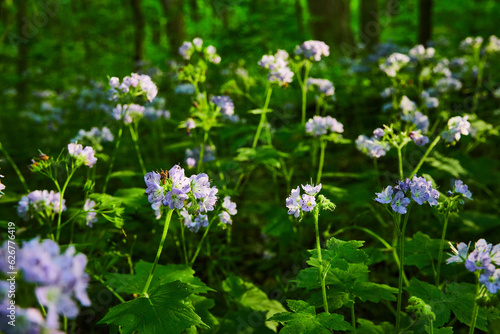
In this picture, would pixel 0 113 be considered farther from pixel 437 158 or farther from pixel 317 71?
pixel 437 158

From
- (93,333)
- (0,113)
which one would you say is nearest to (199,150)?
(93,333)

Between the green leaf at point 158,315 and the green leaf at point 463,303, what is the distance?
1.13 m

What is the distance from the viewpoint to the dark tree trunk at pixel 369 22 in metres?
10.0

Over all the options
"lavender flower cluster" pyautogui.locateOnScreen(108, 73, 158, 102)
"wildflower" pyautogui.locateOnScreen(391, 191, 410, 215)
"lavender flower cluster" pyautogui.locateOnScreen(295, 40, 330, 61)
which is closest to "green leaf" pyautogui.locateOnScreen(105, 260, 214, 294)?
"wildflower" pyautogui.locateOnScreen(391, 191, 410, 215)

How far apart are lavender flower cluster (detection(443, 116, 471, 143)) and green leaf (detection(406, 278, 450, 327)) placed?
1.01 m

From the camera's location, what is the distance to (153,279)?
2.04 meters

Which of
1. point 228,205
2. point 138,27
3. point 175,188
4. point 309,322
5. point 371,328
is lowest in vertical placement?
point 371,328

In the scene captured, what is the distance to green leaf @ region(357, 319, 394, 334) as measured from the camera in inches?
80.4

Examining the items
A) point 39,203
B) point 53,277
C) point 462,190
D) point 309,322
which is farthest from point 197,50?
point 53,277

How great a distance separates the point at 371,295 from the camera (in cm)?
183

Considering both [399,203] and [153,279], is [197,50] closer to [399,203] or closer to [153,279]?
[153,279]

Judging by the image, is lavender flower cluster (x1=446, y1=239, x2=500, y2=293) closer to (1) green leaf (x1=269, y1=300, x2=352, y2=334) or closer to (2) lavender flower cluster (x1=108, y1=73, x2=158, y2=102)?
(1) green leaf (x1=269, y1=300, x2=352, y2=334)

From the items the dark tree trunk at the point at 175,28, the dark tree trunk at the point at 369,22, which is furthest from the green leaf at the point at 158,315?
the dark tree trunk at the point at 369,22

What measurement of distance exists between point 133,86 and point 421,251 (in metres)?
1.97
